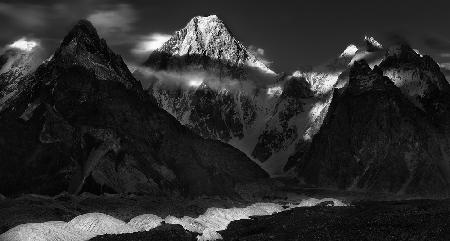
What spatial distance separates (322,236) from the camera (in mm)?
129750

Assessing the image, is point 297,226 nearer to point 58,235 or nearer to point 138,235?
point 138,235

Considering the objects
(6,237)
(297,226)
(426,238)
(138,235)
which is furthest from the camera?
(297,226)

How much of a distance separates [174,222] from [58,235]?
171ft

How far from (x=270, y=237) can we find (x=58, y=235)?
133 feet

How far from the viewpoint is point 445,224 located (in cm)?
13162

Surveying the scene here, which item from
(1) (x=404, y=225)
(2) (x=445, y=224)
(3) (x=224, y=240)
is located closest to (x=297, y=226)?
(3) (x=224, y=240)

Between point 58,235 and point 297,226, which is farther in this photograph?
point 297,226

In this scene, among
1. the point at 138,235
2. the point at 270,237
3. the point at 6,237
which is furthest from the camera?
the point at 270,237

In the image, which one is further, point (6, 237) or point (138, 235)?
point (138, 235)

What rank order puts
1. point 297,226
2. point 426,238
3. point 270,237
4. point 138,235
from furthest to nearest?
point 297,226 < point 270,237 < point 138,235 < point 426,238

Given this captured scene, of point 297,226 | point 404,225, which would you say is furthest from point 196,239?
point 404,225

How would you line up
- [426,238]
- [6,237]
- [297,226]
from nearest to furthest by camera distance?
[426,238]
[6,237]
[297,226]

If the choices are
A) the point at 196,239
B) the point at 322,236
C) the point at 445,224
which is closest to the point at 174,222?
the point at 196,239

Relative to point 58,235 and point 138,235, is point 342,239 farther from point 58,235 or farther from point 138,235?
point 58,235
